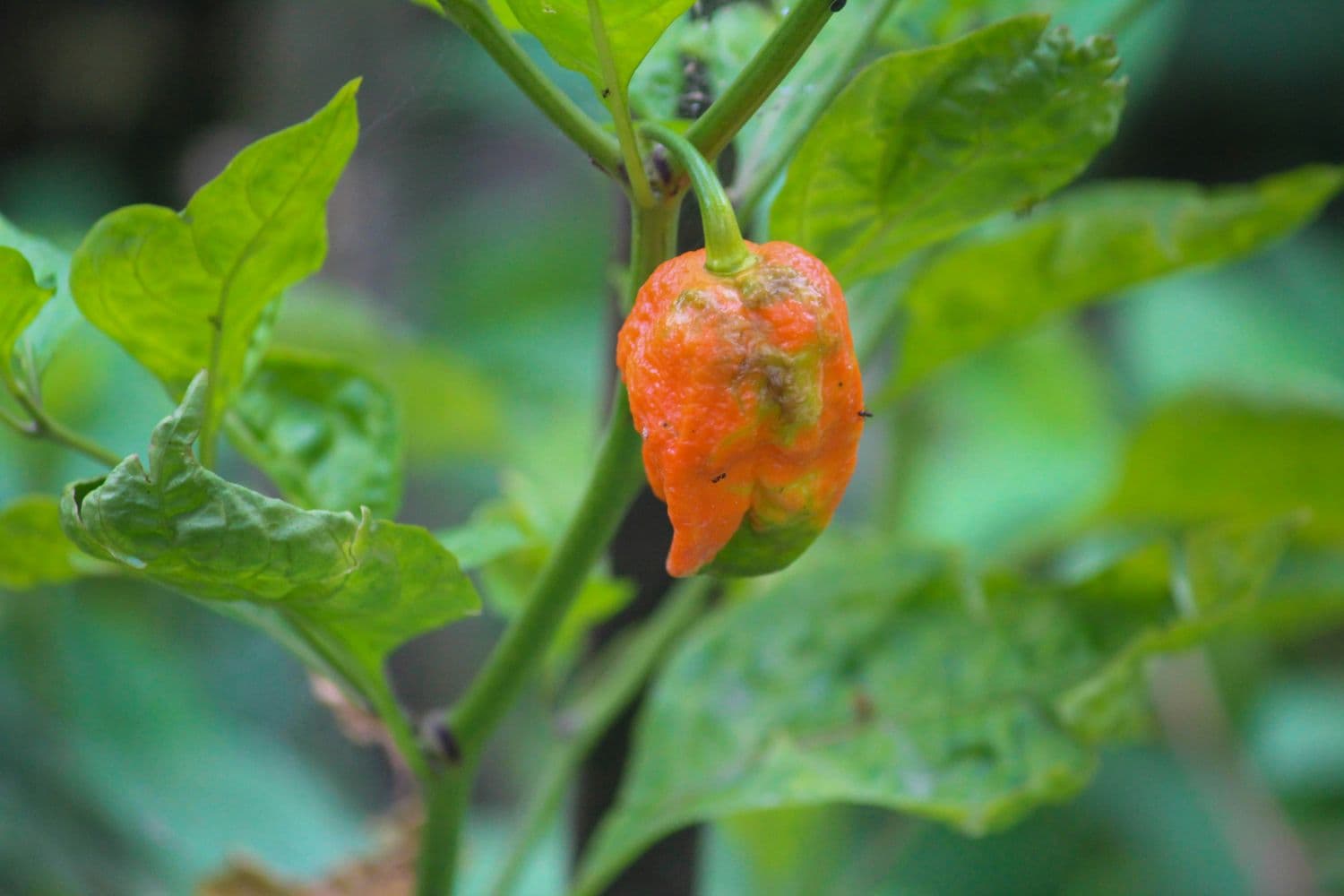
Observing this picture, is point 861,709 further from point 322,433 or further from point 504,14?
point 504,14

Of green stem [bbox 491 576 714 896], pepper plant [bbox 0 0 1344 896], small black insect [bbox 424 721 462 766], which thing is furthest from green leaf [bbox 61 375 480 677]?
green stem [bbox 491 576 714 896]

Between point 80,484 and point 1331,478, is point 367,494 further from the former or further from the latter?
point 1331,478

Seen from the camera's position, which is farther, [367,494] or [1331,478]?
[1331,478]

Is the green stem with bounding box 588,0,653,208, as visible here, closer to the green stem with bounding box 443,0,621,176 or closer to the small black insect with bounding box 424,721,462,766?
the green stem with bounding box 443,0,621,176

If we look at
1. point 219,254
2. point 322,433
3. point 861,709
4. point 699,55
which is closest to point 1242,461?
point 861,709

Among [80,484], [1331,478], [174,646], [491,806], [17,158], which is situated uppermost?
[80,484]

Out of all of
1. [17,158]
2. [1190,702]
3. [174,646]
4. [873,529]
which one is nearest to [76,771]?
[174,646]
